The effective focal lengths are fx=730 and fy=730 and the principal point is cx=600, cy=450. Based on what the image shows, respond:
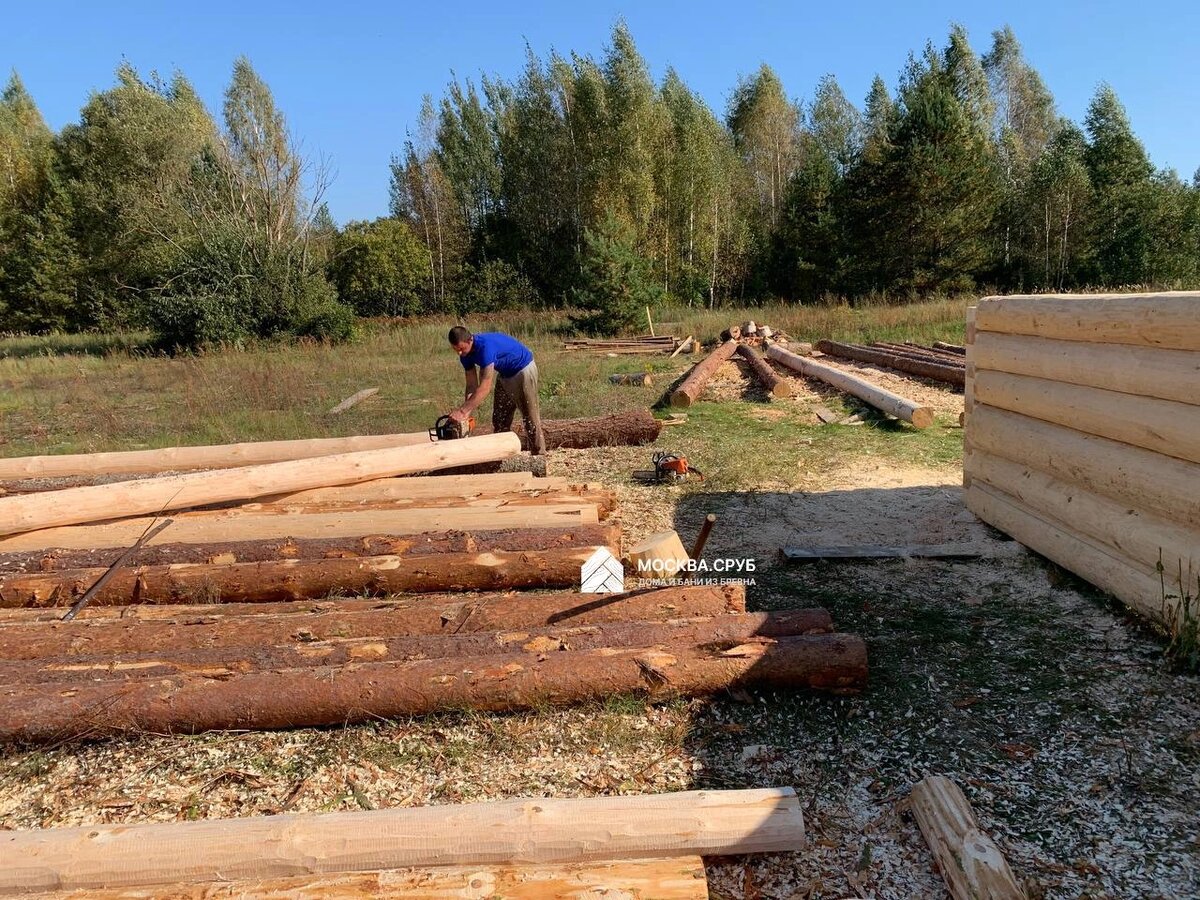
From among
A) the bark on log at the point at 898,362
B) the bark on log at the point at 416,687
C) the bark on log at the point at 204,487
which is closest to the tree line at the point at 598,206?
the bark on log at the point at 898,362

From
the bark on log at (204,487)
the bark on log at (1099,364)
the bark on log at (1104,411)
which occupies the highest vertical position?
the bark on log at (1099,364)

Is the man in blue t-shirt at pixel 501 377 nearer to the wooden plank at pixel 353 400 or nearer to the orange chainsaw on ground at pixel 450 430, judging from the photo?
the orange chainsaw on ground at pixel 450 430

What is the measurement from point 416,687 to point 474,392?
446cm

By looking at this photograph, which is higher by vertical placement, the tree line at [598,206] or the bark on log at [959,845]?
the tree line at [598,206]

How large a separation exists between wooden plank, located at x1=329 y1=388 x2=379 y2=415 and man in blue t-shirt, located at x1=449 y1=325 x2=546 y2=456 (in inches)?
214

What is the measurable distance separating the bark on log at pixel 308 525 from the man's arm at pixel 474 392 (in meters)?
1.69

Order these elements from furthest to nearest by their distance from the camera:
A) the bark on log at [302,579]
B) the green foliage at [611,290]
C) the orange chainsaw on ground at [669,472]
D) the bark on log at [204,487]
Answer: the green foliage at [611,290], the orange chainsaw on ground at [669,472], the bark on log at [204,487], the bark on log at [302,579]

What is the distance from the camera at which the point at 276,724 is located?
3.51 m

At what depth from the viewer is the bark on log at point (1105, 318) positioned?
4055 mm

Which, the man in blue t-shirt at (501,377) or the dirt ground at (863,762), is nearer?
the dirt ground at (863,762)

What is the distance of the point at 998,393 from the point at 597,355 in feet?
51.4

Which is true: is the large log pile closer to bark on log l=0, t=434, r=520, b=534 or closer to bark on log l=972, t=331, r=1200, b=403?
bark on log l=972, t=331, r=1200, b=403

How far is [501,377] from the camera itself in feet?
26.9

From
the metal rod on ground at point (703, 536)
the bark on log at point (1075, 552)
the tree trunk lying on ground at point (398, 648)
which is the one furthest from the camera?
the bark on log at point (1075, 552)
